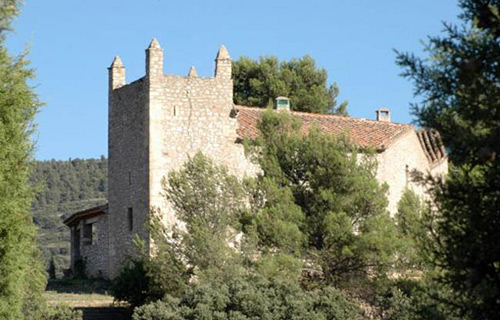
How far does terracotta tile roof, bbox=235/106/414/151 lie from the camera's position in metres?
35.1

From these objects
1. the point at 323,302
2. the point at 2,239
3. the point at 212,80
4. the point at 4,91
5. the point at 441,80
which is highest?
the point at 212,80

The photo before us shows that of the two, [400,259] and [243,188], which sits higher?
[243,188]

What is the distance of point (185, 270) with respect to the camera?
2844 cm

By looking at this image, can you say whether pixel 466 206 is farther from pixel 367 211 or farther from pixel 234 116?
pixel 234 116

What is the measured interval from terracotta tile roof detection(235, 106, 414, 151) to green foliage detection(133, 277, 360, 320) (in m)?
8.42

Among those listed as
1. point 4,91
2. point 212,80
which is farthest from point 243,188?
point 4,91

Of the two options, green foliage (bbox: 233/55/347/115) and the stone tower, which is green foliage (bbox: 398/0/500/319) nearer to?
the stone tower

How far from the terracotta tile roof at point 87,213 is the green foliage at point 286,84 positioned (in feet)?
37.1

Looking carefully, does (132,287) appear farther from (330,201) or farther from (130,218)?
(330,201)

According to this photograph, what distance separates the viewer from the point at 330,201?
1143 inches

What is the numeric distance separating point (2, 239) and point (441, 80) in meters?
10.6

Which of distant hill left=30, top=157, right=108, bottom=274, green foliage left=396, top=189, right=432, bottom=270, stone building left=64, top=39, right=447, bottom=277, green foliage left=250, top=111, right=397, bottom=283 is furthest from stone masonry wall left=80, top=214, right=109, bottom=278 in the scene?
distant hill left=30, top=157, right=108, bottom=274

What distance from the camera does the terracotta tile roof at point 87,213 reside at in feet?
121

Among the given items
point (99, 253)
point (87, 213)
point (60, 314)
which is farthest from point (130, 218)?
Result: point (60, 314)
